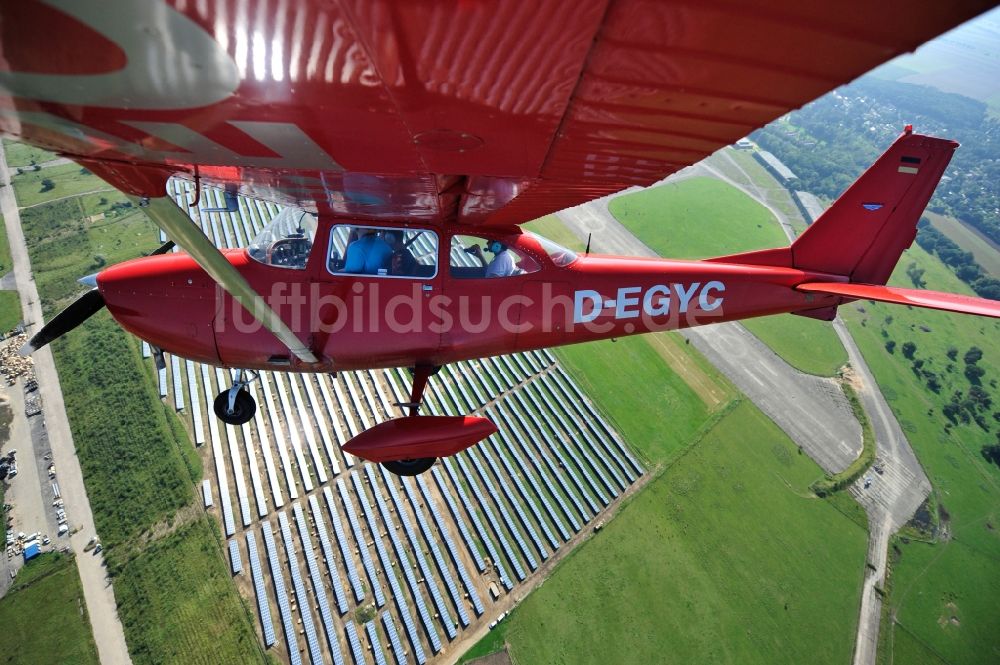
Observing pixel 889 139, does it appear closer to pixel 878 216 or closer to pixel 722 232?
pixel 722 232

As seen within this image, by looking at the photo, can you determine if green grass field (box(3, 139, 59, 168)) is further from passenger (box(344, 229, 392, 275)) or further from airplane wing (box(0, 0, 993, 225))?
airplane wing (box(0, 0, 993, 225))

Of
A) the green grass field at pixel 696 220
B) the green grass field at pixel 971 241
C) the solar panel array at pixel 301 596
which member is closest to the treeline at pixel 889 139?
the green grass field at pixel 971 241

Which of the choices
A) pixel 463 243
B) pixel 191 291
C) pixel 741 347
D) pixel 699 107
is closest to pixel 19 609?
pixel 191 291

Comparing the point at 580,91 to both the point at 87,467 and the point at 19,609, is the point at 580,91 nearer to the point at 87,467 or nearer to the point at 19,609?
the point at 19,609

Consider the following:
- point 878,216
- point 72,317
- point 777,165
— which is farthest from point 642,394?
point 777,165

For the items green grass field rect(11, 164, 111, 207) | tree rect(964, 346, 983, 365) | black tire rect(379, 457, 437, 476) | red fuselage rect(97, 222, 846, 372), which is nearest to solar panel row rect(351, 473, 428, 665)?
black tire rect(379, 457, 437, 476)
